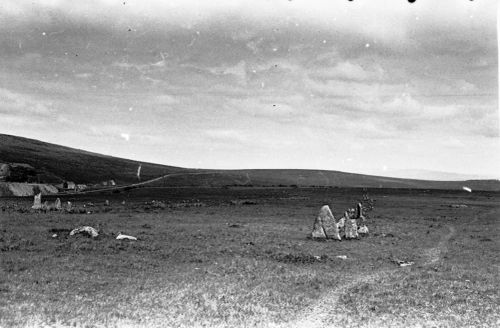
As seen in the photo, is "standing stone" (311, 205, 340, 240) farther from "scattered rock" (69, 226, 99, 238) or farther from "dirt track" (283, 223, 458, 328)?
"scattered rock" (69, 226, 99, 238)

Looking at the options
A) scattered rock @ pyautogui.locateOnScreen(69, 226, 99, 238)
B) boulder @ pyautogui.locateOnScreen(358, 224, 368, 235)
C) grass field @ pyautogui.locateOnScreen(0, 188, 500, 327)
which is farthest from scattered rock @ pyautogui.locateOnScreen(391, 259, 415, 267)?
scattered rock @ pyautogui.locateOnScreen(69, 226, 99, 238)

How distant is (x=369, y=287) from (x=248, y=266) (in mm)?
6190

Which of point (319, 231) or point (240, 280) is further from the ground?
point (319, 231)

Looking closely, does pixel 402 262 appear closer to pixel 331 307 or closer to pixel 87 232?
Result: pixel 331 307

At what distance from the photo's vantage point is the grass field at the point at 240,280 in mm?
13391

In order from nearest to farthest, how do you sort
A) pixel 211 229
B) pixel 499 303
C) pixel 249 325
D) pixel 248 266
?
pixel 249 325
pixel 499 303
pixel 248 266
pixel 211 229

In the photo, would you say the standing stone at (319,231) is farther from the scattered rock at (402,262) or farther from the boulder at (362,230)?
the scattered rock at (402,262)

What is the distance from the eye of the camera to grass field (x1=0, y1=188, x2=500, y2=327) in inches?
527

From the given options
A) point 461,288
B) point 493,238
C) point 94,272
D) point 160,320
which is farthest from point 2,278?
point 493,238

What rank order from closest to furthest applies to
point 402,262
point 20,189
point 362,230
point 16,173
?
point 402,262
point 362,230
point 20,189
point 16,173

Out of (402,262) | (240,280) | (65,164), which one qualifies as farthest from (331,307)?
(65,164)

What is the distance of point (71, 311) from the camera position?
13.3m

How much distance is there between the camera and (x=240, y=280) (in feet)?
60.5

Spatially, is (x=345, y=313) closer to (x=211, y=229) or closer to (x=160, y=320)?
(x=160, y=320)
